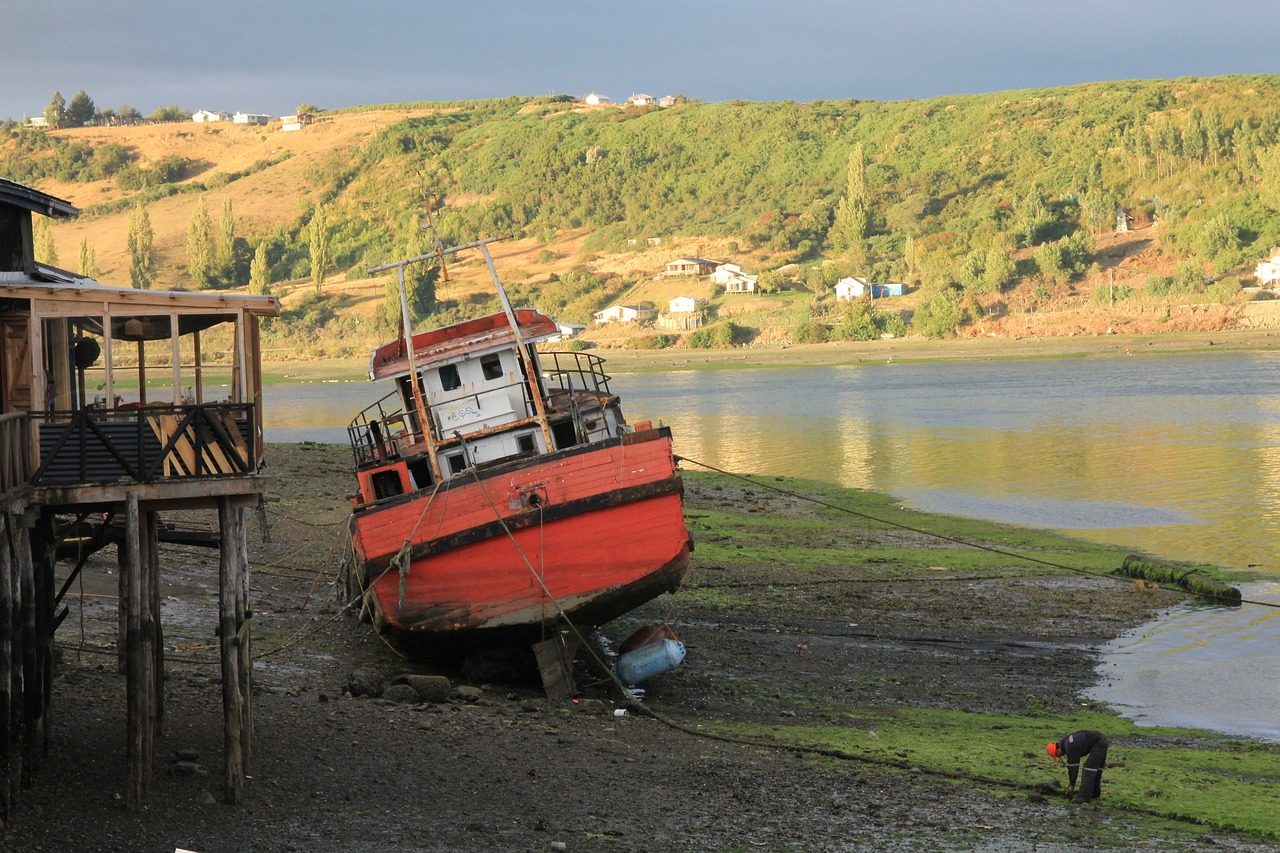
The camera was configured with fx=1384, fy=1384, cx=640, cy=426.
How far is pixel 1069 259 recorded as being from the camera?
152 meters

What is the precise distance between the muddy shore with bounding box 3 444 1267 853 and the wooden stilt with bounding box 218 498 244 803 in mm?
724

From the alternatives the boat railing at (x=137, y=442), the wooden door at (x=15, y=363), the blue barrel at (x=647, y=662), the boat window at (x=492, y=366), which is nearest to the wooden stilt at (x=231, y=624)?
the boat railing at (x=137, y=442)

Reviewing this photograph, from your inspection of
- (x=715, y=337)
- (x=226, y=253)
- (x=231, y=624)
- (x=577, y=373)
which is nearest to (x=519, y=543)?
(x=231, y=624)

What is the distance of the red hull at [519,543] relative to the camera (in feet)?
69.3

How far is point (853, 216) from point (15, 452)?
571 ft

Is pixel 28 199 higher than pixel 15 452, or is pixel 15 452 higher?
pixel 28 199

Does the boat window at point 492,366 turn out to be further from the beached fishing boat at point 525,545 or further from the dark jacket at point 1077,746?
the dark jacket at point 1077,746

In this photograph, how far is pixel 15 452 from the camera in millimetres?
13969

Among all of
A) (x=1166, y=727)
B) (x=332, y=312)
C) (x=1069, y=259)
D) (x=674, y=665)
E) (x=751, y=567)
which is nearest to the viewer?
(x=1166, y=727)

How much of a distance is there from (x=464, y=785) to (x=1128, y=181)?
182562 millimetres

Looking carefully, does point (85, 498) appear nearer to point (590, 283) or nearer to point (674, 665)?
point (674, 665)

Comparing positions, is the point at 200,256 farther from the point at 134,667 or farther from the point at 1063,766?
the point at 1063,766

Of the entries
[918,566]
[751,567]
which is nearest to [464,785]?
[751,567]

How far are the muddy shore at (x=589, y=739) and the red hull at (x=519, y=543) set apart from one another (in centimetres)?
110
